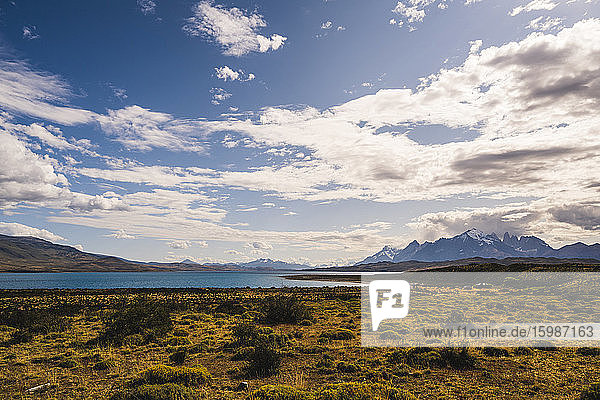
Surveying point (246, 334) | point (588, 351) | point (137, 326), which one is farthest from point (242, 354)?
point (588, 351)

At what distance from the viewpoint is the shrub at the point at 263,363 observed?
16562 mm

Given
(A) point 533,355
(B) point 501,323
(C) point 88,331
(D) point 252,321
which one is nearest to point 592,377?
(A) point 533,355

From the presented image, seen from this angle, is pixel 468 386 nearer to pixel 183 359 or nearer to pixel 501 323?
pixel 183 359

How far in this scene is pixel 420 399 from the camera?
13188mm

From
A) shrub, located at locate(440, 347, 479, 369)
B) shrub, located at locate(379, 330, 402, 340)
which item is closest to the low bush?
shrub, located at locate(379, 330, 402, 340)

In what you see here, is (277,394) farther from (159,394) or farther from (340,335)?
(340,335)

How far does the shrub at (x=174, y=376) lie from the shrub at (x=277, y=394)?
3.40m

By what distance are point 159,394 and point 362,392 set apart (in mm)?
7664

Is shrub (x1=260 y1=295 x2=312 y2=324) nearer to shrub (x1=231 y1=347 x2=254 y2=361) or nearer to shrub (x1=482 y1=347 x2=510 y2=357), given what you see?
shrub (x1=231 y1=347 x2=254 y2=361)

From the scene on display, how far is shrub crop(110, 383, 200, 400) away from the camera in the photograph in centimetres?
1216

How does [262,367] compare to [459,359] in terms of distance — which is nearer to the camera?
[262,367]

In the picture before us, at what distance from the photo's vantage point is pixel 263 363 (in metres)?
16.9

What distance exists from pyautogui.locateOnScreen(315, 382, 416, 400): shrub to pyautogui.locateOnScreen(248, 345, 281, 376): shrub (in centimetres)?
434

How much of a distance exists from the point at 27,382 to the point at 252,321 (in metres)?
19.4
